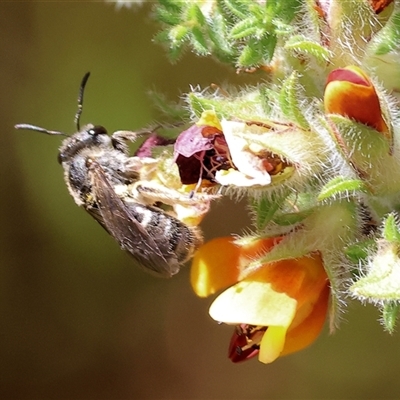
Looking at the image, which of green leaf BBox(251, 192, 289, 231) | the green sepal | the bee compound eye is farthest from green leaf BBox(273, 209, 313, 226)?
the bee compound eye

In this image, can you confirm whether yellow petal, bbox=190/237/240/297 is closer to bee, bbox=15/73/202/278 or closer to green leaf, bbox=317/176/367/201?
bee, bbox=15/73/202/278

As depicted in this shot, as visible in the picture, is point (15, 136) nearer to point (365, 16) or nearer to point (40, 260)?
point (40, 260)

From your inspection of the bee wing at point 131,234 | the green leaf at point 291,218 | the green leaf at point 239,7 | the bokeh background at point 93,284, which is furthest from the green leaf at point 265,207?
the bokeh background at point 93,284

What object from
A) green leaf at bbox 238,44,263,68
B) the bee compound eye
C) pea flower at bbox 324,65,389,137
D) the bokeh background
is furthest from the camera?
the bokeh background

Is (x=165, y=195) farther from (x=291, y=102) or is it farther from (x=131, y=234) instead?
(x=291, y=102)

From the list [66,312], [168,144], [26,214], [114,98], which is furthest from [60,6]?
[168,144]

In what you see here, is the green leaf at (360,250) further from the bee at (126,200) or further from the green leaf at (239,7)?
the green leaf at (239,7)

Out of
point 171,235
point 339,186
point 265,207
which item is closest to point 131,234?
point 171,235
